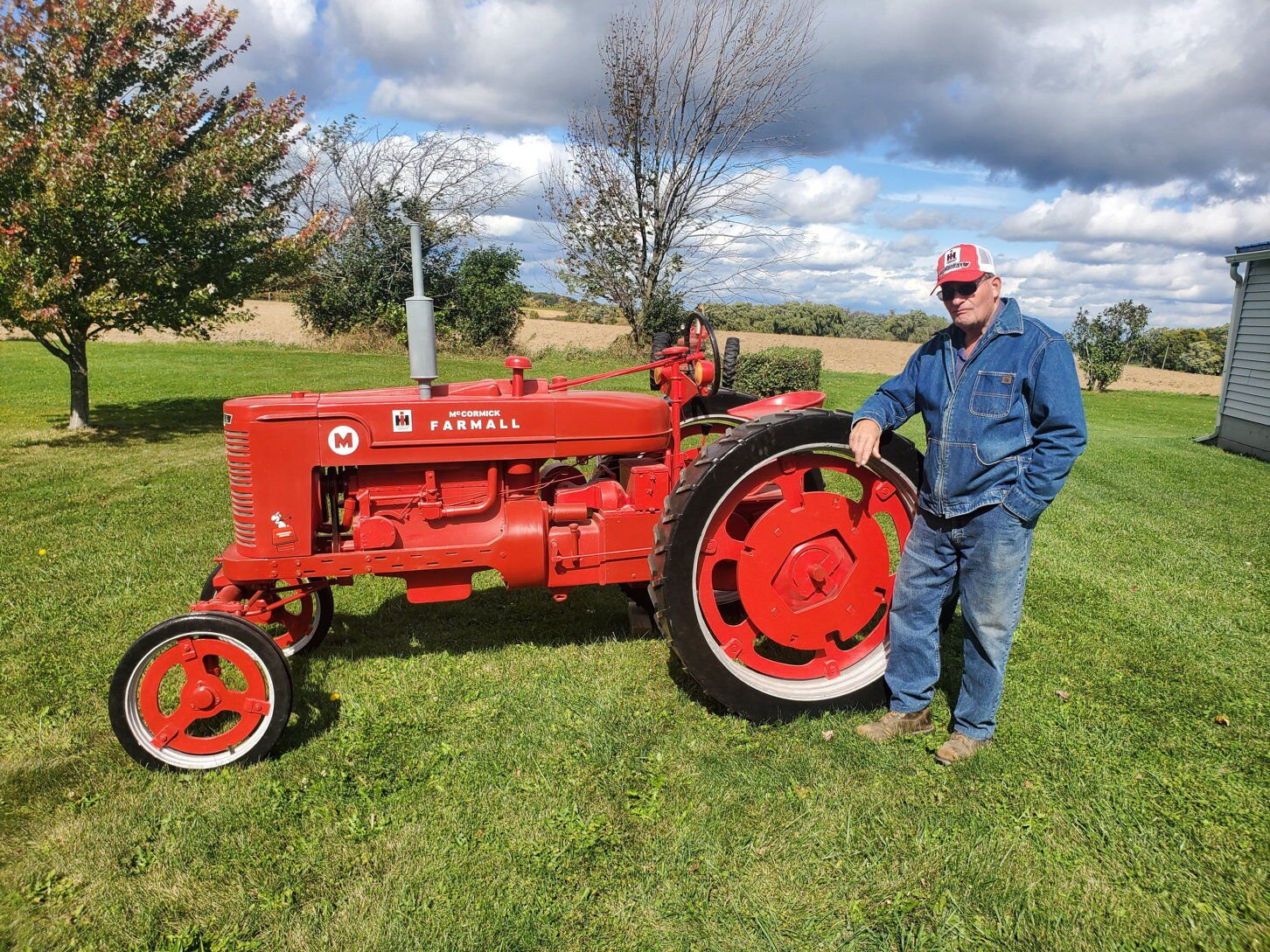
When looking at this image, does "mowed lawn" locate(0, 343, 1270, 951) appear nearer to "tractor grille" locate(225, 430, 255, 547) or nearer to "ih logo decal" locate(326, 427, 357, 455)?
"tractor grille" locate(225, 430, 255, 547)

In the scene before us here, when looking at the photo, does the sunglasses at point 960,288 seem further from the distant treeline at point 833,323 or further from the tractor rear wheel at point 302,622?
the distant treeline at point 833,323

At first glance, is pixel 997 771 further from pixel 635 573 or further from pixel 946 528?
pixel 635 573

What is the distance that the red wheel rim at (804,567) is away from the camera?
3422 millimetres

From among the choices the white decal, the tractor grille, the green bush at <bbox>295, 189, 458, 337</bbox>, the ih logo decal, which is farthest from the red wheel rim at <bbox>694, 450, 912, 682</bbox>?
the green bush at <bbox>295, 189, 458, 337</bbox>

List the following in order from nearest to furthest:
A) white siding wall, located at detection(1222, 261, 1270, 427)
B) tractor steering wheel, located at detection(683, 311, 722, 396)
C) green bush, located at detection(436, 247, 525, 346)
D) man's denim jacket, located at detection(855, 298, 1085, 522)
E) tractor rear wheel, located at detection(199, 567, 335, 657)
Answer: man's denim jacket, located at detection(855, 298, 1085, 522), tractor steering wheel, located at detection(683, 311, 722, 396), tractor rear wheel, located at detection(199, 567, 335, 657), white siding wall, located at detection(1222, 261, 1270, 427), green bush, located at detection(436, 247, 525, 346)

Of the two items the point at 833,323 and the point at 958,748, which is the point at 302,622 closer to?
the point at 958,748

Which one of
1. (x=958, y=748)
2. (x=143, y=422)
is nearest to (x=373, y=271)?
(x=143, y=422)

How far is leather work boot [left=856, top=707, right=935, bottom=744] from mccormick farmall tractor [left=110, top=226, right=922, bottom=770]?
0.17m

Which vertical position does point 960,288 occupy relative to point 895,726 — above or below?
above

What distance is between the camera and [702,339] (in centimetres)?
400

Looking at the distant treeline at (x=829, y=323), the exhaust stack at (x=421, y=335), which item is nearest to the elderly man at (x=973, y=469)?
the exhaust stack at (x=421, y=335)

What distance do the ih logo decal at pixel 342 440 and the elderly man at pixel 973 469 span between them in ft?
6.77

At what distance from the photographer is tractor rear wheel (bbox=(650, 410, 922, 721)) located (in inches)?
127

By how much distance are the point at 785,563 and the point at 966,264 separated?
142 cm
